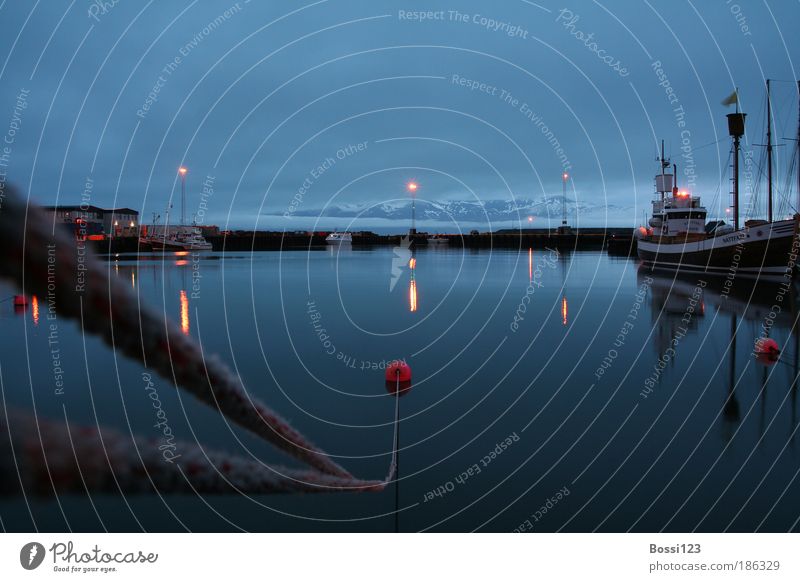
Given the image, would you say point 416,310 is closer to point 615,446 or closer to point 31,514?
point 615,446

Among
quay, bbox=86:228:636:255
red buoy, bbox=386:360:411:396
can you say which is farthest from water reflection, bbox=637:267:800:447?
quay, bbox=86:228:636:255

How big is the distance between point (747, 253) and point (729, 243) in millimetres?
1346

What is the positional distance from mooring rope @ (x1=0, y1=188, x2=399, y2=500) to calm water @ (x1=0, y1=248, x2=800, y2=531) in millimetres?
121

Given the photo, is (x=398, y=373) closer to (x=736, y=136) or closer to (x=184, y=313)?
(x=184, y=313)

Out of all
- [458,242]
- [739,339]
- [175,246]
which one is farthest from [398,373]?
[458,242]

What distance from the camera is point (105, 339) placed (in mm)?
1392

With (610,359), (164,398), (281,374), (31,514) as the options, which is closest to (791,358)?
Answer: (610,359)

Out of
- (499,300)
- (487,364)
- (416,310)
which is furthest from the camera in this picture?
(499,300)

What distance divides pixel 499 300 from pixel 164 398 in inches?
688

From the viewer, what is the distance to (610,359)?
515 inches

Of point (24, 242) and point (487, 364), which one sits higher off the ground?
point (24, 242)

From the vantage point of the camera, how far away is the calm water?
588cm

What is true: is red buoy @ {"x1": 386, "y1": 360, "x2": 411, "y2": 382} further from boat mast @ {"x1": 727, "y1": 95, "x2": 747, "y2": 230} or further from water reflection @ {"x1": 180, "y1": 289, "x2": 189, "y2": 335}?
boat mast @ {"x1": 727, "y1": 95, "x2": 747, "y2": 230}

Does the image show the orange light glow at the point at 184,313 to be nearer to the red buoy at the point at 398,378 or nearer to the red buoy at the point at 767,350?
the red buoy at the point at 398,378
